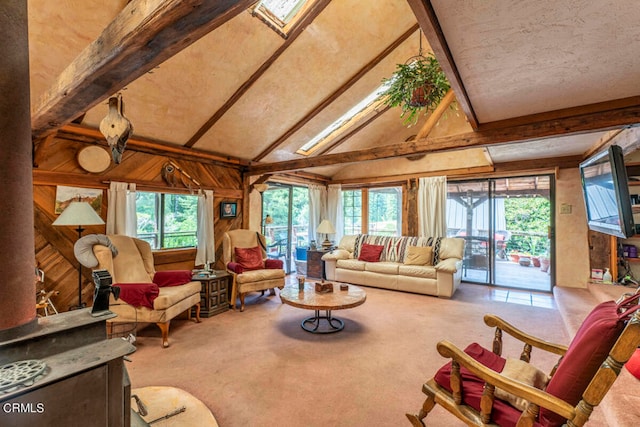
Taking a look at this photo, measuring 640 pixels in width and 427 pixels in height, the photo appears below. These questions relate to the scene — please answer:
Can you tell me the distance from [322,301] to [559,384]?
2165mm

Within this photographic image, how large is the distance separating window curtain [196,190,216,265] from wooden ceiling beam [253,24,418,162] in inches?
47.6

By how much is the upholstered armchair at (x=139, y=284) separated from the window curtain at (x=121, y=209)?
0.19 meters

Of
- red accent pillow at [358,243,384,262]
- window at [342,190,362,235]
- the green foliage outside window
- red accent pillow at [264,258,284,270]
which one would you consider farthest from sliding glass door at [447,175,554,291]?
red accent pillow at [264,258,284,270]

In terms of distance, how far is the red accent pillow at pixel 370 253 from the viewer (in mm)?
5410

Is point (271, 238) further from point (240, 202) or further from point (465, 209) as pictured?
point (465, 209)

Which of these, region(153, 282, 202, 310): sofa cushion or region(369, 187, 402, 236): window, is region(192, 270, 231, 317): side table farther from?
region(369, 187, 402, 236): window

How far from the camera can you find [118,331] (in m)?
3.07

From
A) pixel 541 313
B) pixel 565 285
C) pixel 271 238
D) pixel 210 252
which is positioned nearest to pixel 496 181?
pixel 565 285

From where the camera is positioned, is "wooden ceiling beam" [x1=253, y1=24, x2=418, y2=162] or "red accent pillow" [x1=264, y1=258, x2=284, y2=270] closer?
"wooden ceiling beam" [x1=253, y1=24, x2=418, y2=162]

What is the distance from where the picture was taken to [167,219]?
4.18 m

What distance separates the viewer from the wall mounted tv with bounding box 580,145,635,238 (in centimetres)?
179

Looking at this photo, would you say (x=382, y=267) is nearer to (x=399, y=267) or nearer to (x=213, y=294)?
(x=399, y=267)

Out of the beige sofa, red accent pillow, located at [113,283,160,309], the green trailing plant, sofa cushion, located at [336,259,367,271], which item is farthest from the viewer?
sofa cushion, located at [336,259,367,271]

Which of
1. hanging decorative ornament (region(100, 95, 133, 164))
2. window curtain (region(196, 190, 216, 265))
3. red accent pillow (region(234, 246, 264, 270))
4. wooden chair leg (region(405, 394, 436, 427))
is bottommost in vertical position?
wooden chair leg (region(405, 394, 436, 427))
